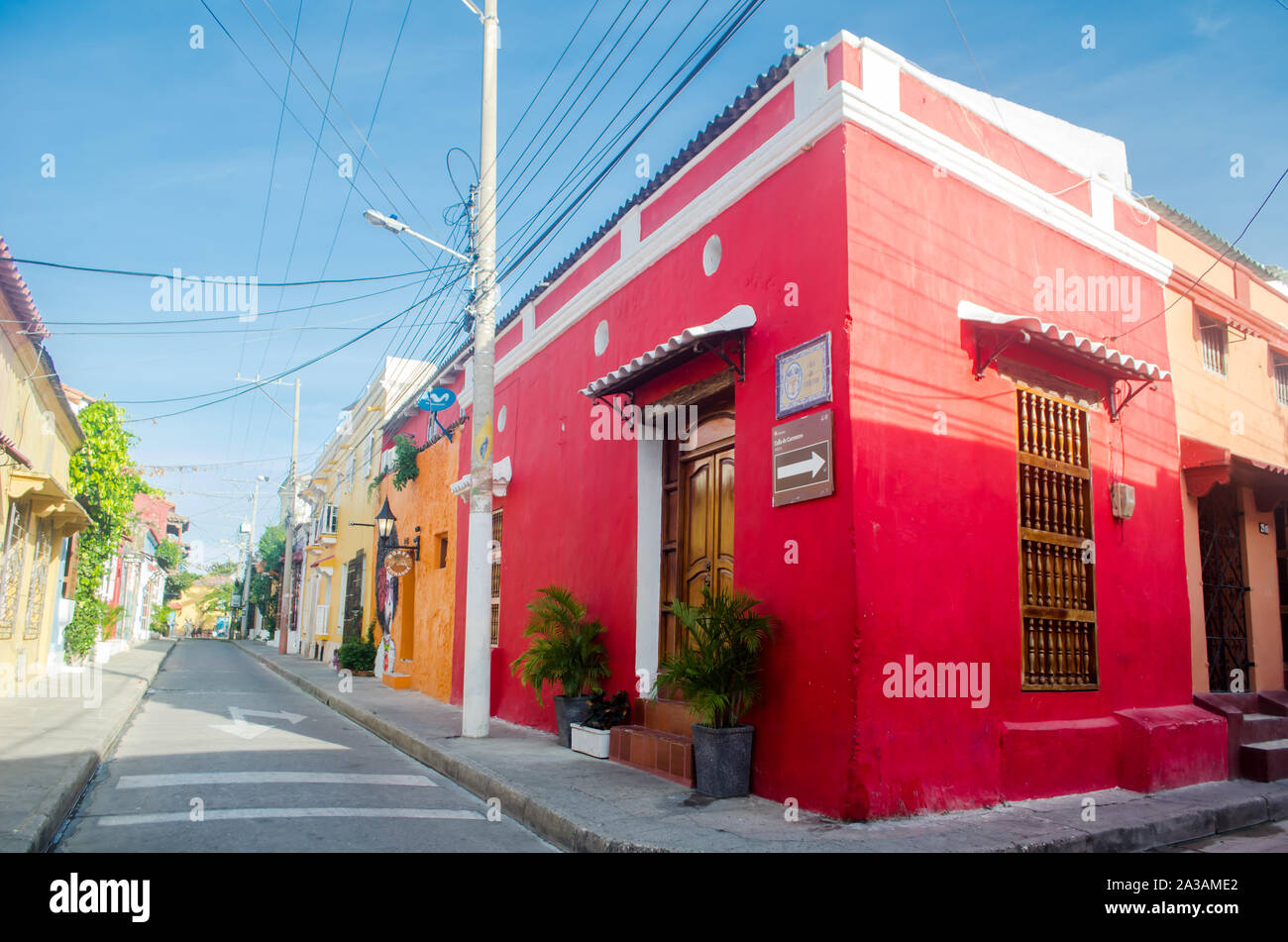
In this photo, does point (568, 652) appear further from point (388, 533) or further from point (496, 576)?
point (388, 533)

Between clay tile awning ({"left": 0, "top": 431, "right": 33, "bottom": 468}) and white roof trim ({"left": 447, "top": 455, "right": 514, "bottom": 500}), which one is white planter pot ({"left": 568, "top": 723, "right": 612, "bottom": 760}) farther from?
clay tile awning ({"left": 0, "top": 431, "right": 33, "bottom": 468})

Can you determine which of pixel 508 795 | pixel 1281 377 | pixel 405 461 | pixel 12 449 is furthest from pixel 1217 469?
pixel 405 461

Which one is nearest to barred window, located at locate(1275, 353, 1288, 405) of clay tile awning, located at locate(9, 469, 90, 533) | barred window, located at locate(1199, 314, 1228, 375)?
barred window, located at locate(1199, 314, 1228, 375)

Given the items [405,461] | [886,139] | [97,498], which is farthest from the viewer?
[97,498]

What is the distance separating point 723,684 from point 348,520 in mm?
20328

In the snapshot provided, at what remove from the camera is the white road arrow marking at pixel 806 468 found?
6.24m

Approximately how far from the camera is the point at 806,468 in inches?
250

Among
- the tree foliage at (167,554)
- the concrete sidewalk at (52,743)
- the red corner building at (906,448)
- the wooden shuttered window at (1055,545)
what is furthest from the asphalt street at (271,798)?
the tree foliage at (167,554)

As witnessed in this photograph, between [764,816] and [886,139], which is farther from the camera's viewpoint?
[886,139]

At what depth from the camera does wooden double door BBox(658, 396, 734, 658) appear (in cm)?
787

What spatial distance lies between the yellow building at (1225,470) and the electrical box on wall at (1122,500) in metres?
1.44

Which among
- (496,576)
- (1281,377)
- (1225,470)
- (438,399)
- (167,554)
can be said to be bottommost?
(496,576)

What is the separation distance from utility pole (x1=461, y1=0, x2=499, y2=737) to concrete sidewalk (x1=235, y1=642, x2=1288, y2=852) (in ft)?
2.98
